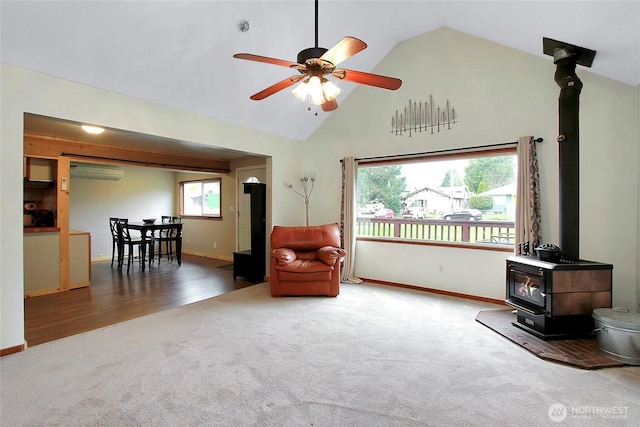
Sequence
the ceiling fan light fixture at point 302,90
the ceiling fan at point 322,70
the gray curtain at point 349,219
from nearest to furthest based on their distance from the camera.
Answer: the ceiling fan at point 322,70 → the ceiling fan light fixture at point 302,90 → the gray curtain at point 349,219

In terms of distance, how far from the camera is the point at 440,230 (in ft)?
15.3

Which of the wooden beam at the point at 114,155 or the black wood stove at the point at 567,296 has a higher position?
the wooden beam at the point at 114,155

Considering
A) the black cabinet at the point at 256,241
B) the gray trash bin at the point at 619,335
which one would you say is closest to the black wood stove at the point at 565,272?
the gray trash bin at the point at 619,335

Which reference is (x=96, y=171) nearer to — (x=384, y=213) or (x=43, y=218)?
(x=43, y=218)

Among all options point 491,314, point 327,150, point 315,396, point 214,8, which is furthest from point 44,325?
point 491,314

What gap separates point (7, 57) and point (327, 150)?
4091mm

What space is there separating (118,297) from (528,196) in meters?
5.49

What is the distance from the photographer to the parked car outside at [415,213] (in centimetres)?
482

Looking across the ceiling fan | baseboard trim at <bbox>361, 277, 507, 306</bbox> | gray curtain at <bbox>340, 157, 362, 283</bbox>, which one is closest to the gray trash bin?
baseboard trim at <bbox>361, 277, 507, 306</bbox>

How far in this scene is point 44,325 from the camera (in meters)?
3.33

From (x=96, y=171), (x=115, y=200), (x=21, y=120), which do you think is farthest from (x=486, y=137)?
(x=115, y=200)

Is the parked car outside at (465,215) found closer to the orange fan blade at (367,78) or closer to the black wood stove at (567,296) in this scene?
the black wood stove at (567,296)

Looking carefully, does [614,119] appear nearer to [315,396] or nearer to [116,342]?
[315,396]

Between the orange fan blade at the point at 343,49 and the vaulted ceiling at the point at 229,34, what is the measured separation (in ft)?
5.44
